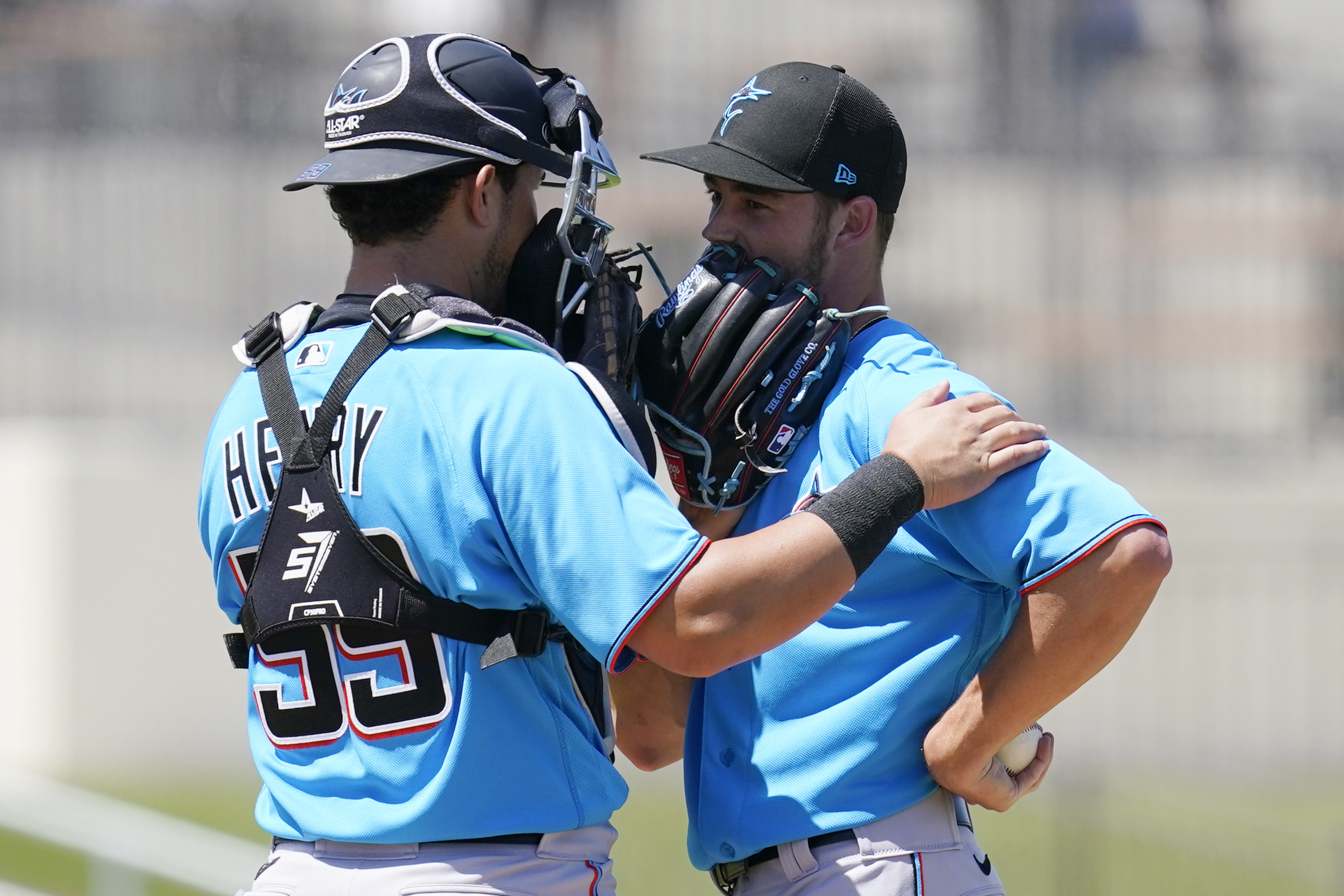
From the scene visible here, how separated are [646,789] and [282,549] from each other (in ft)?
21.4

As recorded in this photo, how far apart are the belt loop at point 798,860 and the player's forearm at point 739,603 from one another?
19.4 inches

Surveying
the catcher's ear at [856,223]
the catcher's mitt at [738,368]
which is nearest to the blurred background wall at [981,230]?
the catcher's ear at [856,223]

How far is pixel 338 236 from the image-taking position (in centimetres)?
921

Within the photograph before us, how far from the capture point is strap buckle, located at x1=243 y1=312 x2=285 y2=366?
2.06m

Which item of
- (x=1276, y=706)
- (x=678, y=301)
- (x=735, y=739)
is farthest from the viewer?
(x=1276, y=706)

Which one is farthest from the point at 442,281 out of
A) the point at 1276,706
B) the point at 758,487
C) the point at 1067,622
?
the point at 1276,706

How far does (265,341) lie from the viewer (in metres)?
2.07

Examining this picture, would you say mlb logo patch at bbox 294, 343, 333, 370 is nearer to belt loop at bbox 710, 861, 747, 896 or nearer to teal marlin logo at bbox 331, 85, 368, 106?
teal marlin logo at bbox 331, 85, 368, 106

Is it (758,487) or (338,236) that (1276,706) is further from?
(758,487)

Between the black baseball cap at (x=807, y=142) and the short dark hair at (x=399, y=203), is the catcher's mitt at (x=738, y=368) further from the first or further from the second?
the short dark hair at (x=399, y=203)

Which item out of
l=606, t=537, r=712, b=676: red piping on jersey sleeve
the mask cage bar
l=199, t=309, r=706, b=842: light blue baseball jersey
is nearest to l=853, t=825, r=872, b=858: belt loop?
l=199, t=309, r=706, b=842: light blue baseball jersey

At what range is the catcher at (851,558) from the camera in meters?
2.15

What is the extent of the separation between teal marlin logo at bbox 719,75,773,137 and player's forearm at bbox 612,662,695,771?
3.51 ft

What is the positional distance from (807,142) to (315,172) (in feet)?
2.99
